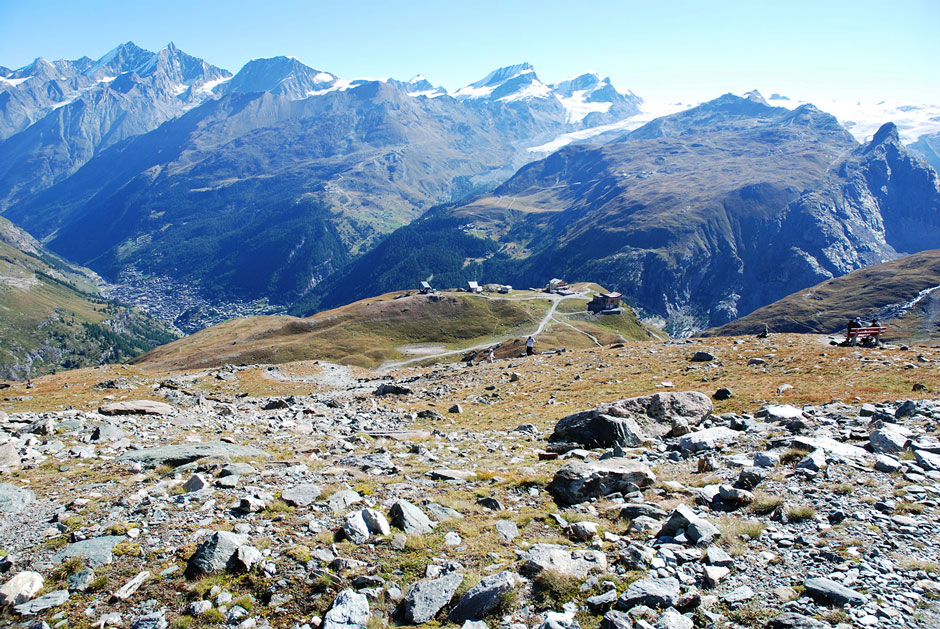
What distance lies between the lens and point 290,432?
21766 millimetres

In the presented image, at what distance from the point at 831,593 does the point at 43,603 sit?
11939 millimetres

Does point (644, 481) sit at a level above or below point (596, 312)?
above

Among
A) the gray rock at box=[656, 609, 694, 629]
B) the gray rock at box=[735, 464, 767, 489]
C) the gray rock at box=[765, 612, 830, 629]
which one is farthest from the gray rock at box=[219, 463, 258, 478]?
the gray rock at box=[735, 464, 767, 489]

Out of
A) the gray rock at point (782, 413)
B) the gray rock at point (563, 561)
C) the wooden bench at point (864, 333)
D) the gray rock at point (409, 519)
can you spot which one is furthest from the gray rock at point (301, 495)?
the wooden bench at point (864, 333)

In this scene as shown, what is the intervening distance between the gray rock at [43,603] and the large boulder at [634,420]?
14.0m

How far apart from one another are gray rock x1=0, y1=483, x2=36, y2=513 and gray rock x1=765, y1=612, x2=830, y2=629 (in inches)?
588

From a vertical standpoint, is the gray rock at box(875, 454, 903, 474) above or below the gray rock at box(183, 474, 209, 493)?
below

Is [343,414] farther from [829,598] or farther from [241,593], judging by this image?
[829,598]

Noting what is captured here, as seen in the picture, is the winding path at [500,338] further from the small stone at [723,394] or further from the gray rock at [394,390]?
the small stone at [723,394]

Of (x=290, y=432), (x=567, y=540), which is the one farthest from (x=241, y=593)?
(x=290, y=432)

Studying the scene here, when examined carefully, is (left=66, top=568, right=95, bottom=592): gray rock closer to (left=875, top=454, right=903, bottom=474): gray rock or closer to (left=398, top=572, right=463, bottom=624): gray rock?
(left=398, top=572, right=463, bottom=624): gray rock

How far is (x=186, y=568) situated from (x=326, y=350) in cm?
11650

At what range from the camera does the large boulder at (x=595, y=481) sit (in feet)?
39.1

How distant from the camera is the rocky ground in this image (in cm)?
746
